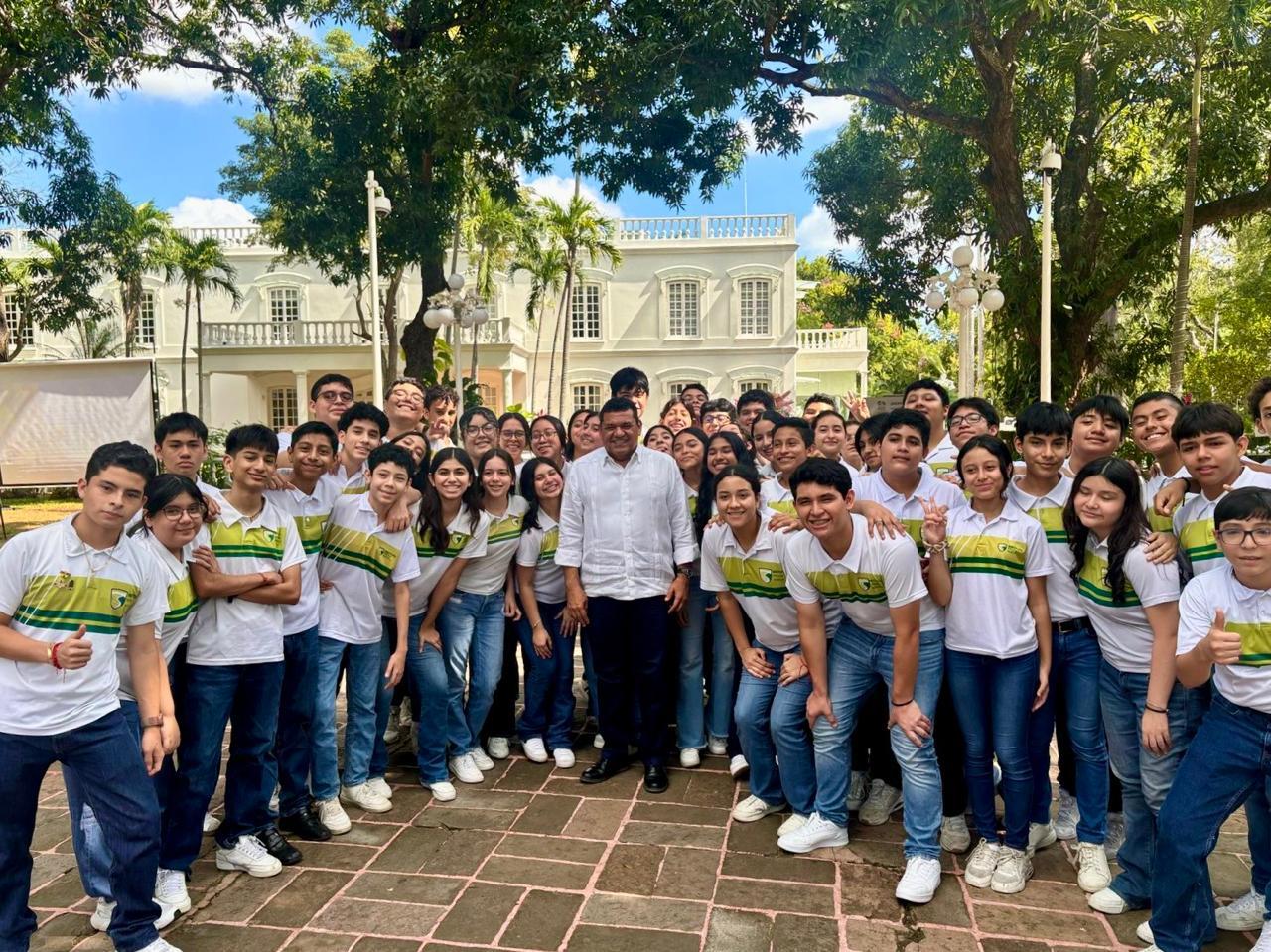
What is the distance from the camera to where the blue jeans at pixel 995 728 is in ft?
10.9

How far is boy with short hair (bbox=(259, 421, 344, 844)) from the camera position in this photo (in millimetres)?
3672

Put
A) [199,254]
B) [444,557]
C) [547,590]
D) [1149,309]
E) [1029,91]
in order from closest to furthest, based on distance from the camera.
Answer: [444,557] → [547,590] → [1029,91] → [1149,309] → [199,254]

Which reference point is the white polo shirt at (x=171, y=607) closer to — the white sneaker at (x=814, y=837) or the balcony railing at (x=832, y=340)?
the white sneaker at (x=814, y=837)

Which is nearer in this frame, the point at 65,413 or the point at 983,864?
the point at 983,864

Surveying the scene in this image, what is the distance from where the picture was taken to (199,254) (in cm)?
2372

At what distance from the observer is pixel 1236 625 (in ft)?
8.55

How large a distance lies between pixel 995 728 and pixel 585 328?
25.4 metres

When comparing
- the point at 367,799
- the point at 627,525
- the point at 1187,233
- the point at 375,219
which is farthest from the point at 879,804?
the point at 375,219

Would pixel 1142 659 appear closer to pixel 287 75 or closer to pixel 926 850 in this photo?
pixel 926 850

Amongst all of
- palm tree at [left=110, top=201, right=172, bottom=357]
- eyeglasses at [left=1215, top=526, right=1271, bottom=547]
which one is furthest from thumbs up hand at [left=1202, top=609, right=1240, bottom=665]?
palm tree at [left=110, top=201, right=172, bottom=357]

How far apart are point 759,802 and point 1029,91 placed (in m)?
10.6

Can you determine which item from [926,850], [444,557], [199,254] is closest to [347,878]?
[444,557]

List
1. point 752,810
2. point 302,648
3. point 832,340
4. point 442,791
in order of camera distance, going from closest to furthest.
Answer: point 302,648
point 752,810
point 442,791
point 832,340

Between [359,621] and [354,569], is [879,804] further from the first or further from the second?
[354,569]
